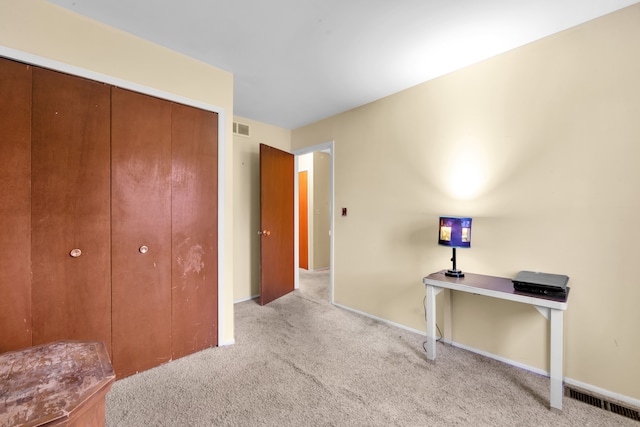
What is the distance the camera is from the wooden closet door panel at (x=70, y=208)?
172cm

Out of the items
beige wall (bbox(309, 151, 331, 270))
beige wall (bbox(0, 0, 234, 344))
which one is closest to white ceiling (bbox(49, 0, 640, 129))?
beige wall (bbox(0, 0, 234, 344))

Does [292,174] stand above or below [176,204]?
above

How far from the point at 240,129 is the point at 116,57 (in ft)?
6.05

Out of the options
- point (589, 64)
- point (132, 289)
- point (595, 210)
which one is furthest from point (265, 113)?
point (595, 210)

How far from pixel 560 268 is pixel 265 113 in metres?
3.44

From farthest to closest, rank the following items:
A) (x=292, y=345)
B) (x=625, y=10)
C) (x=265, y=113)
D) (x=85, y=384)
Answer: (x=265, y=113), (x=292, y=345), (x=625, y=10), (x=85, y=384)

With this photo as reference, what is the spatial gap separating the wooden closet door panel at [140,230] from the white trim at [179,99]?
0.06 meters

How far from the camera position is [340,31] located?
1978 millimetres

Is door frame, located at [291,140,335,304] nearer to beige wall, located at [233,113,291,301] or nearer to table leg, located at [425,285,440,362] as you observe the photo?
beige wall, located at [233,113,291,301]

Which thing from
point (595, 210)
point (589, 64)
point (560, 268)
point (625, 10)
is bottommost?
point (560, 268)

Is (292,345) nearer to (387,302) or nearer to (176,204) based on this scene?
(387,302)

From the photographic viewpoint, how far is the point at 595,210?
1901 millimetres

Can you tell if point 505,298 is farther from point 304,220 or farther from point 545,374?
point 304,220

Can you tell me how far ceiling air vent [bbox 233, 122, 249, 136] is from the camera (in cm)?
373
